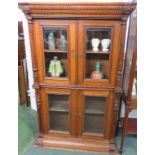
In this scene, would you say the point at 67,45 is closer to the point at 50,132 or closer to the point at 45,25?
the point at 45,25

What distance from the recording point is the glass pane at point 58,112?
81.4 inches

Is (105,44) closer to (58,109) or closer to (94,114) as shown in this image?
(94,114)

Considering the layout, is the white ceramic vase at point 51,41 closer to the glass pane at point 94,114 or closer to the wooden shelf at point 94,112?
the glass pane at point 94,114

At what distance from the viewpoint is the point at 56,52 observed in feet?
6.19

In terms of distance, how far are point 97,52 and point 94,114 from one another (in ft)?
2.38

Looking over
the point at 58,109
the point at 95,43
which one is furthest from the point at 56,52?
the point at 58,109

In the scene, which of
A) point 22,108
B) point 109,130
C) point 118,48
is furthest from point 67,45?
point 22,108

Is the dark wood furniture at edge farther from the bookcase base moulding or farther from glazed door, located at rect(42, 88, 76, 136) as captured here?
glazed door, located at rect(42, 88, 76, 136)

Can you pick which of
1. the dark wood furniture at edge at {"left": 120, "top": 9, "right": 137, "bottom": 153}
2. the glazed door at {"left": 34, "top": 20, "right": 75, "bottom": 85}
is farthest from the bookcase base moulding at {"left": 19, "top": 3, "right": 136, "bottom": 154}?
the dark wood furniture at edge at {"left": 120, "top": 9, "right": 137, "bottom": 153}

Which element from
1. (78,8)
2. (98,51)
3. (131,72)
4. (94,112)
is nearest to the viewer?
(78,8)

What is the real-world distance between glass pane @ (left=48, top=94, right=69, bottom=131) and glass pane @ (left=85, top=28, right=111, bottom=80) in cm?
44

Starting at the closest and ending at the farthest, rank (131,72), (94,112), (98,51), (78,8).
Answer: (78,8) → (131,72) → (98,51) → (94,112)

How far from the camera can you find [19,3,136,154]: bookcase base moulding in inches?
64.4

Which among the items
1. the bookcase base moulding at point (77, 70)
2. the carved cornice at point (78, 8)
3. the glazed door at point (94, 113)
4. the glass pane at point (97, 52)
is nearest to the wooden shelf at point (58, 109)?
the bookcase base moulding at point (77, 70)
